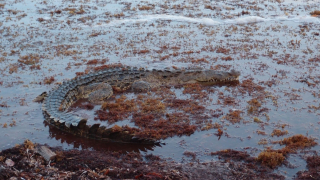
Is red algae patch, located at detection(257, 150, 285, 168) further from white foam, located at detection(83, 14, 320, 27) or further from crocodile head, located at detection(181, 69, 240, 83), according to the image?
white foam, located at detection(83, 14, 320, 27)

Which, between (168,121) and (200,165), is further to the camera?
(168,121)

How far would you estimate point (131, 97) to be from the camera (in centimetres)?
982

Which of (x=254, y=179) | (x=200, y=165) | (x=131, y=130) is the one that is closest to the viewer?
(x=254, y=179)

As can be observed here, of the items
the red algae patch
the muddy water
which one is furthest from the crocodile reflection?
the red algae patch

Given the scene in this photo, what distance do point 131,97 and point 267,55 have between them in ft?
21.0

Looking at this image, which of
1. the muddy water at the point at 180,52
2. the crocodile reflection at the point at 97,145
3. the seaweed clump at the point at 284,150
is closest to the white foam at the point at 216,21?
the muddy water at the point at 180,52

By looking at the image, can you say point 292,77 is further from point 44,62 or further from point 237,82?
point 44,62

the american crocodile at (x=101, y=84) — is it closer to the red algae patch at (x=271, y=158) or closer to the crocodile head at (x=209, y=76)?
the crocodile head at (x=209, y=76)

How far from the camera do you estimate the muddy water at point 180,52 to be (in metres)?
7.36

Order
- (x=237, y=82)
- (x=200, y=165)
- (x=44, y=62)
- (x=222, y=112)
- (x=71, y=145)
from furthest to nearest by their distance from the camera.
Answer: (x=44, y=62), (x=237, y=82), (x=222, y=112), (x=71, y=145), (x=200, y=165)

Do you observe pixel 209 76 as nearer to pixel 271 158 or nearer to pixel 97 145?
pixel 271 158

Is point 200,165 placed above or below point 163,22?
below

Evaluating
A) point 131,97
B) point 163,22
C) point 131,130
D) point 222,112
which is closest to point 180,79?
point 131,97

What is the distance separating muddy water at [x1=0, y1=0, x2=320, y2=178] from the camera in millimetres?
7359
